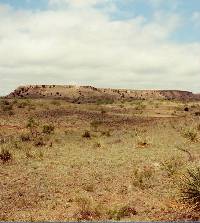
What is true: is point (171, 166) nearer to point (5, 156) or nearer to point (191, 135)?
point (5, 156)

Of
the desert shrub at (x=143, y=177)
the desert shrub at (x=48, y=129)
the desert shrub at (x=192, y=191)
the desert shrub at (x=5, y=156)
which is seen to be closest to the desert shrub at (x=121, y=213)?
the desert shrub at (x=192, y=191)

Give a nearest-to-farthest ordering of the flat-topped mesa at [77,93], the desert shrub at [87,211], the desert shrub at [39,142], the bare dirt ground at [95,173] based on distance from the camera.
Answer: the desert shrub at [87,211], the bare dirt ground at [95,173], the desert shrub at [39,142], the flat-topped mesa at [77,93]

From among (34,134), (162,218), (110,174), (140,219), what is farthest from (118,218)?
(34,134)

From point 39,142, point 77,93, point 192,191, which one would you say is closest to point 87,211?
point 192,191

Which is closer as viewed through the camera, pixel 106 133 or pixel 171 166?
pixel 171 166

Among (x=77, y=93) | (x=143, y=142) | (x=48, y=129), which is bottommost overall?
(x=143, y=142)

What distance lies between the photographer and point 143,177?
16859 mm

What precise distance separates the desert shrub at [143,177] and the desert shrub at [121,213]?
8.83 ft

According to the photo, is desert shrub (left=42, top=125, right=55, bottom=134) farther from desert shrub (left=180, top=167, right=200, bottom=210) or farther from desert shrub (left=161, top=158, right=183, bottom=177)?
desert shrub (left=180, top=167, right=200, bottom=210)

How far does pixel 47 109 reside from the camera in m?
44.7

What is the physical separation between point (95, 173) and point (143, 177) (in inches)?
76.7

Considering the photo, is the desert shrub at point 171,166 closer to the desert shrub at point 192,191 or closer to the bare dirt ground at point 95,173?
the bare dirt ground at point 95,173

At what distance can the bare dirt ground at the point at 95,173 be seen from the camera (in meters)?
13.0

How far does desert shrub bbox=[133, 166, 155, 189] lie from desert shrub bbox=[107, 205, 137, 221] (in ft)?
8.83
